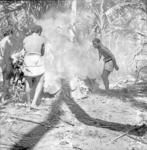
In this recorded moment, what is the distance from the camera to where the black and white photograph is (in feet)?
15.4

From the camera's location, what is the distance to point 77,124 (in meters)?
5.38

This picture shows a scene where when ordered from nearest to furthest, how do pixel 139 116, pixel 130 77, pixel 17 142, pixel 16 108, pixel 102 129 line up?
pixel 17 142, pixel 102 129, pixel 139 116, pixel 16 108, pixel 130 77

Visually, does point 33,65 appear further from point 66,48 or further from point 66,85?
point 66,48

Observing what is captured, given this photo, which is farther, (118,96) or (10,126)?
(118,96)

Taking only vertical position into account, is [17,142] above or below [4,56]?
below

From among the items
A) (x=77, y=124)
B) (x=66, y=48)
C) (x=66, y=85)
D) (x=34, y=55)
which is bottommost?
(x=77, y=124)

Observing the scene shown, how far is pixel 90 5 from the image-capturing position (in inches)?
556

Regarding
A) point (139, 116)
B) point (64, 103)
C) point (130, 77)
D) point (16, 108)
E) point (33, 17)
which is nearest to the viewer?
point (139, 116)

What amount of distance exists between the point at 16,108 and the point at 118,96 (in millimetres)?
2898

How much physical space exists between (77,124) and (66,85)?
3.30 meters

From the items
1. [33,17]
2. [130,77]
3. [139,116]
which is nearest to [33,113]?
[139,116]

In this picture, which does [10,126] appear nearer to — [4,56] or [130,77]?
[4,56]

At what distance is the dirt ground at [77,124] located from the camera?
171 inches

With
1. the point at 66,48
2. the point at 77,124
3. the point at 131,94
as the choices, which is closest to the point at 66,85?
the point at 131,94
